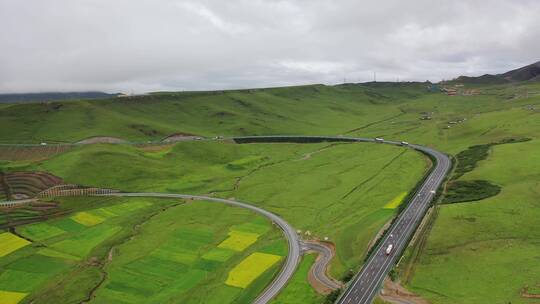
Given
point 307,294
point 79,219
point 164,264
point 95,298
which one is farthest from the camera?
point 79,219

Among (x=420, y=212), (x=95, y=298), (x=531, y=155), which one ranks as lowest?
Answer: (x=95, y=298)

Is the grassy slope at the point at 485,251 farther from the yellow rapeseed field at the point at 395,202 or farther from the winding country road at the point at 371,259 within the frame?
the yellow rapeseed field at the point at 395,202

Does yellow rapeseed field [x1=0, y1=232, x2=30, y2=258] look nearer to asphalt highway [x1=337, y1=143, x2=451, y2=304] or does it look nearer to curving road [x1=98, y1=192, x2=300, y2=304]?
curving road [x1=98, y1=192, x2=300, y2=304]

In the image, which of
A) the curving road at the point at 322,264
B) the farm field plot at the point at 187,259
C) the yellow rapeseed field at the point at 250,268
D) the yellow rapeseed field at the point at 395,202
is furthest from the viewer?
the yellow rapeseed field at the point at 395,202

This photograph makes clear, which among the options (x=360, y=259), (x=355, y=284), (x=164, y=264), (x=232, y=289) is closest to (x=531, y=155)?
(x=360, y=259)

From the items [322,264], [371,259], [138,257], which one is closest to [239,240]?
[138,257]

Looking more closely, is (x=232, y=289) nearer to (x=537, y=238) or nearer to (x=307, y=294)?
(x=307, y=294)

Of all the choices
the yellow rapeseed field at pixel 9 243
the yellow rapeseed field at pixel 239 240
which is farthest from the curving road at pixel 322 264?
the yellow rapeseed field at pixel 9 243
